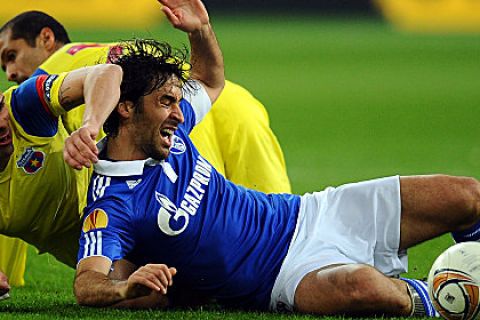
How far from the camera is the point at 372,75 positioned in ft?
73.3

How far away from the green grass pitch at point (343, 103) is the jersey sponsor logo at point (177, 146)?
0.67 metres

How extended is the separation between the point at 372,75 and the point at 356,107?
12.3ft

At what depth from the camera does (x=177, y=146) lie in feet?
17.2

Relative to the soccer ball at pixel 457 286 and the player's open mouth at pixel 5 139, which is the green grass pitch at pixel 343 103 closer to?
the soccer ball at pixel 457 286

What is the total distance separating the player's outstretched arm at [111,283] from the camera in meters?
4.35

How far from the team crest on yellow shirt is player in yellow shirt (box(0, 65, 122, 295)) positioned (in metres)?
0.43

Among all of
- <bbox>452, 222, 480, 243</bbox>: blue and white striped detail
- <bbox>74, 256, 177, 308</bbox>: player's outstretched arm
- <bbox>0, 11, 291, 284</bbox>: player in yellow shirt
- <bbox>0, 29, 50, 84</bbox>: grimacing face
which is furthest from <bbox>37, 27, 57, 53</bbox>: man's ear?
<bbox>452, 222, 480, 243</bbox>: blue and white striped detail

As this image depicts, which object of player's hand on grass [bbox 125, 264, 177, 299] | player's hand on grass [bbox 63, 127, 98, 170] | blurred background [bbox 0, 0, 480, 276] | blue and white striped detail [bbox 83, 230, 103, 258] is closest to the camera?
player's hand on grass [bbox 125, 264, 177, 299]

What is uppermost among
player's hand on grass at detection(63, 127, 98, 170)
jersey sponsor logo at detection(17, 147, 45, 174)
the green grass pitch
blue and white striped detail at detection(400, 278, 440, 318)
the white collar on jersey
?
player's hand on grass at detection(63, 127, 98, 170)

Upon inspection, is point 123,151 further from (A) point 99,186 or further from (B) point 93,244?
(B) point 93,244

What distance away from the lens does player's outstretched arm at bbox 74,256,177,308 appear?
14.3 feet

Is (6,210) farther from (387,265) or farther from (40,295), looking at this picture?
→ (387,265)

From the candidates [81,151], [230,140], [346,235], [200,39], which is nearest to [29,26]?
[230,140]

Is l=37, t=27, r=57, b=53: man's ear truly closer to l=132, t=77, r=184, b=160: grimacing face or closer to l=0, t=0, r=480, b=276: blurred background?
l=132, t=77, r=184, b=160: grimacing face
